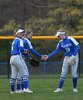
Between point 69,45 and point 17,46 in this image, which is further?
point 69,45

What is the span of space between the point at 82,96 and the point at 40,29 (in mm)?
25149

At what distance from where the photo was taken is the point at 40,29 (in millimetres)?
39875

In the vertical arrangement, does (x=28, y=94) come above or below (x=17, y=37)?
A: below

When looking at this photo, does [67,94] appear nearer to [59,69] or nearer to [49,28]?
[59,69]

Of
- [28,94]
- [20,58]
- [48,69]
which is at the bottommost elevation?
[48,69]

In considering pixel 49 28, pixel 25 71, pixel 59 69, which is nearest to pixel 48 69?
pixel 59 69

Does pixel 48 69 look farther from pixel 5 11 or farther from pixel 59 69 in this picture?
pixel 5 11

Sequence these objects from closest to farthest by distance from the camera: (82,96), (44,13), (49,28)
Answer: (82,96), (49,28), (44,13)

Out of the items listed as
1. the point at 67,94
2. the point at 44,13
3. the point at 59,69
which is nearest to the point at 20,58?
the point at 67,94

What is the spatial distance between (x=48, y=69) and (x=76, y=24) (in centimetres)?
1097

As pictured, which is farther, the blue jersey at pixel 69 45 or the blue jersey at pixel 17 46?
the blue jersey at pixel 69 45

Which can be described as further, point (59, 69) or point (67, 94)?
point (59, 69)

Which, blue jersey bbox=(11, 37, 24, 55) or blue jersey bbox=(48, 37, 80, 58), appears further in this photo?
blue jersey bbox=(48, 37, 80, 58)

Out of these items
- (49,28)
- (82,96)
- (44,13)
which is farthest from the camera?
(44,13)
